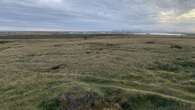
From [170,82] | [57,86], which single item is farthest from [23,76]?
[170,82]

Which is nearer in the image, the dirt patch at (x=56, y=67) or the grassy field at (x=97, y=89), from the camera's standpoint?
the grassy field at (x=97, y=89)

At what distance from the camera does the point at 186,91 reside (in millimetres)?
27562

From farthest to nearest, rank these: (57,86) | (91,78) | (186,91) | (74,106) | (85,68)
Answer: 1. (85,68)
2. (91,78)
3. (186,91)
4. (57,86)
5. (74,106)

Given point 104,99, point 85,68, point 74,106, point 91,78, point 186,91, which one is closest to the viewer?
point 74,106

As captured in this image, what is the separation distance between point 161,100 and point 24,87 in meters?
13.1

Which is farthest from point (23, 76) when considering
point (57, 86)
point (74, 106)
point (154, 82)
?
point (154, 82)

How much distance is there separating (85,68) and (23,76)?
8532 mm

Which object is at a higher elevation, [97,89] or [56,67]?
[97,89]

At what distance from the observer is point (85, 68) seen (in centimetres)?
3619

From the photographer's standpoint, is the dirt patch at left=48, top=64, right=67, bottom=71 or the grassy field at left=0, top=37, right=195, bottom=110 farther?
the dirt patch at left=48, top=64, right=67, bottom=71

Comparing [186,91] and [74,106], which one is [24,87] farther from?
[186,91]

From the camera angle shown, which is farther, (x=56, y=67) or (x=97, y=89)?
(x=56, y=67)

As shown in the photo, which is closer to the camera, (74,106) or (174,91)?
(74,106)

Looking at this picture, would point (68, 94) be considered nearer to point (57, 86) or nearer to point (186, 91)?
point (57, 86)
